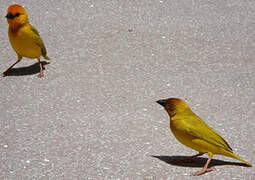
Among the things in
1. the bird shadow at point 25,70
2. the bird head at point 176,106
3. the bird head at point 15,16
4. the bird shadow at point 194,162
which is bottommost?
the bird shadow at point 194,162

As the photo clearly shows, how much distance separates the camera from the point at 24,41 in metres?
5.99

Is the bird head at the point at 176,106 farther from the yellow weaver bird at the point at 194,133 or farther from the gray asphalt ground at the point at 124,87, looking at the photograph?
the gray asphalt ground at the point at 124,87

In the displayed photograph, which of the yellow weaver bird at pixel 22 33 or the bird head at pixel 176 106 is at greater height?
the yellow weaver bird at pixel 22 33

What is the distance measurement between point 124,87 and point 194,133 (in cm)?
212

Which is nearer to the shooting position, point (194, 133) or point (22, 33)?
point (194, 133)

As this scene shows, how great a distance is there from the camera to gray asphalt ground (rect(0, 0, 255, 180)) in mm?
4406

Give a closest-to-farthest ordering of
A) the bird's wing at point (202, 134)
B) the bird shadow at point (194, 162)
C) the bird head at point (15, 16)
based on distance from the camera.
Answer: the bird's wing at point (202, 134) < the bird shadow at point (194, 162) < the bird head at point (15, 16)

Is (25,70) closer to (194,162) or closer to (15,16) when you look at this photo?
(15,16)

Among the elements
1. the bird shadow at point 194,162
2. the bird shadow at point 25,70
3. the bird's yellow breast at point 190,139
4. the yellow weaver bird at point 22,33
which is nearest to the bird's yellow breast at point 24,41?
the yellow weaver bird at point 22,33

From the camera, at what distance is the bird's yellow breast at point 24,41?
5.93 metres

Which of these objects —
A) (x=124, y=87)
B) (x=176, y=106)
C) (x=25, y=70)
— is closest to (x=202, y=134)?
(x=176, y=106)

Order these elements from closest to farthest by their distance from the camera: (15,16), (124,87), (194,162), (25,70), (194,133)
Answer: (194,133) < (194,162) < (15,16) < (124,87) < (25,70)

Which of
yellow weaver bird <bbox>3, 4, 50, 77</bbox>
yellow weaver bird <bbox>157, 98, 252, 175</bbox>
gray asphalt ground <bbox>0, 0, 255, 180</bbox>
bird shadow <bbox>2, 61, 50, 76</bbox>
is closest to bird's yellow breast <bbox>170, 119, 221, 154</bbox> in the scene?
yellow weaver bird <bbox>157, 98, 252, 175</bbox>

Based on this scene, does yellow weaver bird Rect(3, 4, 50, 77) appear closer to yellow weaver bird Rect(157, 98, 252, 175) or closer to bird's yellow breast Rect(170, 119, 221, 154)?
yellow weaver bird Rect(157, 98, 252, 175)
